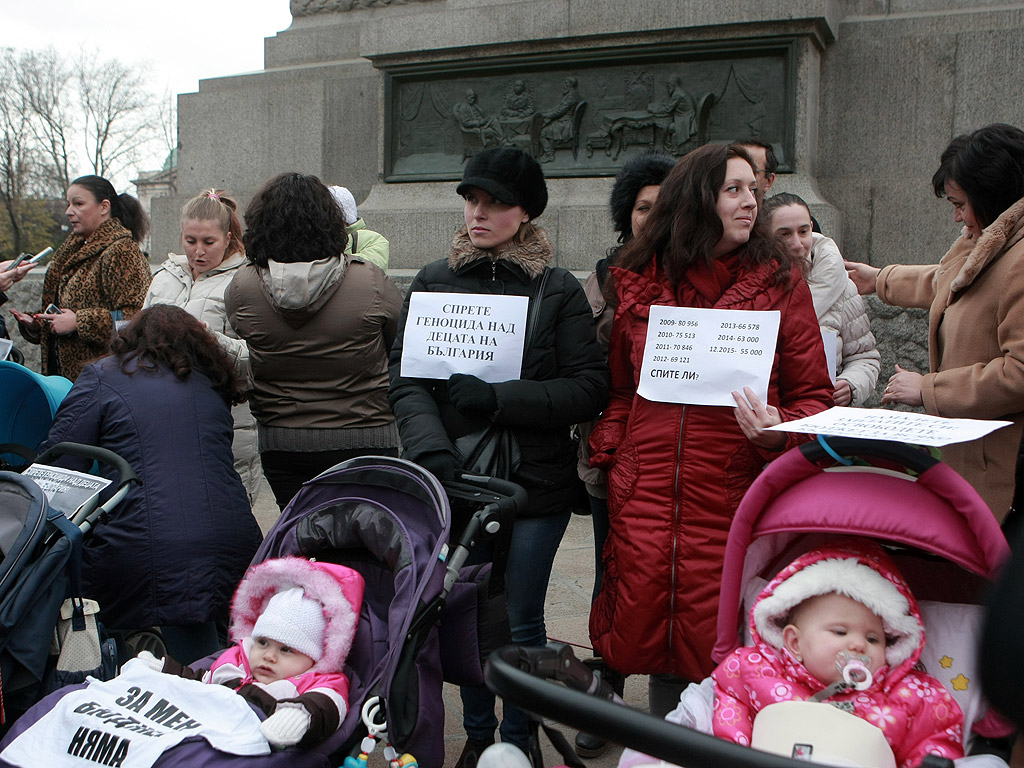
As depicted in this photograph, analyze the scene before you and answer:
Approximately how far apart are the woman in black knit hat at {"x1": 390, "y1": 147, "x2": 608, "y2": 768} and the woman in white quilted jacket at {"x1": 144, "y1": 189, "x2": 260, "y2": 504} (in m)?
1.39

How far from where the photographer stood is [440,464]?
2982mm

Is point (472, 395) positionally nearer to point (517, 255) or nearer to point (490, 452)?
point (490, 452)

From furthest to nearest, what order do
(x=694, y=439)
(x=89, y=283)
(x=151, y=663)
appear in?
(x=89, y=283), (x=694, y=439), (x=151, y=663)

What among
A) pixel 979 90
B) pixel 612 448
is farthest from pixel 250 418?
pixel 979 90

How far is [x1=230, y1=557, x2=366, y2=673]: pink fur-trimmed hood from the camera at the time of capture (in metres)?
2.79

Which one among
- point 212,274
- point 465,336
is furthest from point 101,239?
point 465,336

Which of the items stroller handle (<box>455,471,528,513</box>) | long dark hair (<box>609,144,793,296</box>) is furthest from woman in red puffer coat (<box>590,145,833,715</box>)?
stroller handle (<box>455,471,528,513</box>)

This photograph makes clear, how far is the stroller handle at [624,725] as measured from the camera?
1.22 metres

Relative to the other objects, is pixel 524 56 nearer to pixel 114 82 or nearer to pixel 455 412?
pixel 455 412

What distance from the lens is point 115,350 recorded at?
349 cm

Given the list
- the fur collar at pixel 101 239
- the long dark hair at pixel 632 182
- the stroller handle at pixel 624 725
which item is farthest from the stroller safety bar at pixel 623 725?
the fur collar at pixel 101 239

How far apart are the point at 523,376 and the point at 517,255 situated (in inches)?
15.3

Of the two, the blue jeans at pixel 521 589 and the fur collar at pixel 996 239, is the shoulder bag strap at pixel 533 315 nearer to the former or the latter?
the blue jeans at pixel 521 589

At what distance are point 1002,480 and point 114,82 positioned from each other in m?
32.7
